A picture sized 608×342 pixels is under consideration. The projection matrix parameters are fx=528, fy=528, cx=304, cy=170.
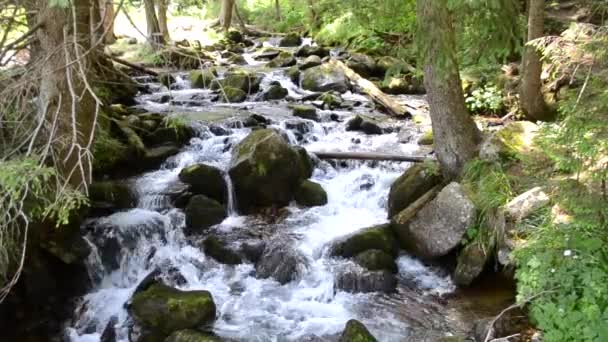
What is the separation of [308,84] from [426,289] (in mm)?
9724

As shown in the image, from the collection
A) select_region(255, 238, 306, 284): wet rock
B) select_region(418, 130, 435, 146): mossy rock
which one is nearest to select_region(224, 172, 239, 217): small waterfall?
select_region(255, 238, 306, 284): wet rock

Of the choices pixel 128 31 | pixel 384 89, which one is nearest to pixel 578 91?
pixel 384 89

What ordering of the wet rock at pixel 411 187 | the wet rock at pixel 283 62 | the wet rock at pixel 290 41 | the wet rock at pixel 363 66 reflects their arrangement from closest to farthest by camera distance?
the wet rock at pixel 411 187, the wet rock at pixel 363 66, the wet rock at pixel 283 62, the wet rock at pixel 290 41

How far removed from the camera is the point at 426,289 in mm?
7336

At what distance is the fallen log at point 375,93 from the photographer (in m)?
13.4

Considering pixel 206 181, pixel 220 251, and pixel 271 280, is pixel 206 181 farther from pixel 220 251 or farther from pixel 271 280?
pixel 271 280

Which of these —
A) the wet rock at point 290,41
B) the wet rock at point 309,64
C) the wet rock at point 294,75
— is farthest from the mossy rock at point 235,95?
the wet rock at point 290,41

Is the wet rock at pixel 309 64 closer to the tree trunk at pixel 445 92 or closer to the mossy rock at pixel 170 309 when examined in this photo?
the tree trunk at pixel 445 92

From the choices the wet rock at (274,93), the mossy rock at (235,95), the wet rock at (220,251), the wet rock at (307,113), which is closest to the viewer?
the wet rock at (220,251)

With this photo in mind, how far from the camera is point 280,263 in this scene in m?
7.88

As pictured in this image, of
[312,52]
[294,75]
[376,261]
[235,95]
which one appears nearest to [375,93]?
[294,75]

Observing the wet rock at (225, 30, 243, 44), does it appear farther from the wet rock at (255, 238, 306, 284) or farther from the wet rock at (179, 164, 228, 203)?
the wet rock at (255, 238, 306, 284)

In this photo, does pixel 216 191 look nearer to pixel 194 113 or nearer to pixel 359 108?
pixel 194 113

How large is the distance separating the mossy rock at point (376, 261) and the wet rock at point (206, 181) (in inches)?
119
